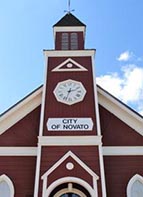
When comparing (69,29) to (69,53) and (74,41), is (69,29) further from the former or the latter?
(69,53)

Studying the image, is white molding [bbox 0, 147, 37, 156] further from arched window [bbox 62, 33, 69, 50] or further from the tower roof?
the tower roof

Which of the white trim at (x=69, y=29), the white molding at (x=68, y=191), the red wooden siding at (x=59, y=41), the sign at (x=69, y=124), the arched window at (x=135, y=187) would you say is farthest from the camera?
the white trim at (x=69, y=29)

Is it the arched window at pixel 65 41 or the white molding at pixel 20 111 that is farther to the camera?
the arched window at pixel 65 41

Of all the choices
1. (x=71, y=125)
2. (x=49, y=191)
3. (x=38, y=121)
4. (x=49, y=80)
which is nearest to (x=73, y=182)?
(x=49, y=191)

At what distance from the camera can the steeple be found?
18.6m

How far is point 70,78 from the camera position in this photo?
54.9 ft

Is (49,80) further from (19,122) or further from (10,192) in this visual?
(10,192)

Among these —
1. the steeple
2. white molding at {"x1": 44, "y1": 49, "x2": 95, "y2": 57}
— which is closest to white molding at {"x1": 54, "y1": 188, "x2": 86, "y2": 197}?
white molding at {"x1": 44, "y1": 49, "x2": 95, "y2": 57}

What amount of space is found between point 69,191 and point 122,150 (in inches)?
116

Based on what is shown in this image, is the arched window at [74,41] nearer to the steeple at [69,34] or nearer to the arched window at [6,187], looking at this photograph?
the steeple at [69,34]

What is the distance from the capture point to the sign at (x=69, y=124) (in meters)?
15.0

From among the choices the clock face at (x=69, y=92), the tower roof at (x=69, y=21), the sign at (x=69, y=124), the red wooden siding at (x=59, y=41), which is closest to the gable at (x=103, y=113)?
the clock face at (x=69, y=92)

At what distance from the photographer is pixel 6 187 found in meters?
14.6

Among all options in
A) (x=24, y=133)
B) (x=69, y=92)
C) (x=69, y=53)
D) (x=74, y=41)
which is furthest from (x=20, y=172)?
(x=74, y=41)
